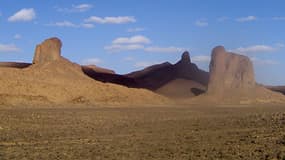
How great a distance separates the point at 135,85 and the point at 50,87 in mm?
54174

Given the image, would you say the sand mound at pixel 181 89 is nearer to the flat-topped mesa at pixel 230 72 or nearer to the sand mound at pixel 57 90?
the flat-topped mesa at pixel 230 72

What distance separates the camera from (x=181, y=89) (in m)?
120

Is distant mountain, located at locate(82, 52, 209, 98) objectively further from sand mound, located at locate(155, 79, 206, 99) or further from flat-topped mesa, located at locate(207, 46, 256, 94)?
flat-topped mesa, located at locate(207, 46, 256, 94)

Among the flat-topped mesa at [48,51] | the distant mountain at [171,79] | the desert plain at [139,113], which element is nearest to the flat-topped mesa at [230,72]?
the desert plain at [139,113]

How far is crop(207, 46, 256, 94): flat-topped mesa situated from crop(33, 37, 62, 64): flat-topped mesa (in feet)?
94.8

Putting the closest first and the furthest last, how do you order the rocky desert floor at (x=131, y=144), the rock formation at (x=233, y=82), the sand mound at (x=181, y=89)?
the rocky desert floor at (x=131, y=144), the rock formation at (x=233, y=82), the sand mound at (x=181, y=89)

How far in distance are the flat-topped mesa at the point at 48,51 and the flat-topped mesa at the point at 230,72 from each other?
94.8 feet

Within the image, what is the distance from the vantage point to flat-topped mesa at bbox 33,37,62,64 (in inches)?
4136

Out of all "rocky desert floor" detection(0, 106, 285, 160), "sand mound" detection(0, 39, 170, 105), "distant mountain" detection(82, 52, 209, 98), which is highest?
"distant mountain" detection(82, 52, 209, 98)

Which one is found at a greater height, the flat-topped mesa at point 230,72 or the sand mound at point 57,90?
the flat-topped mesa at point 230,72

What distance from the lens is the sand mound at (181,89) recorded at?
114 meters

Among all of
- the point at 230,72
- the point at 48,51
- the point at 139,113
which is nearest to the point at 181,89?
the point at 230,72

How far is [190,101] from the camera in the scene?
3738 inches

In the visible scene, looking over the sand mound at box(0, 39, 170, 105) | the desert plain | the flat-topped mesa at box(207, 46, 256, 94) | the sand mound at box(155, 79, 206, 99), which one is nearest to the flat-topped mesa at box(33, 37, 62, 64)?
the desert plain
